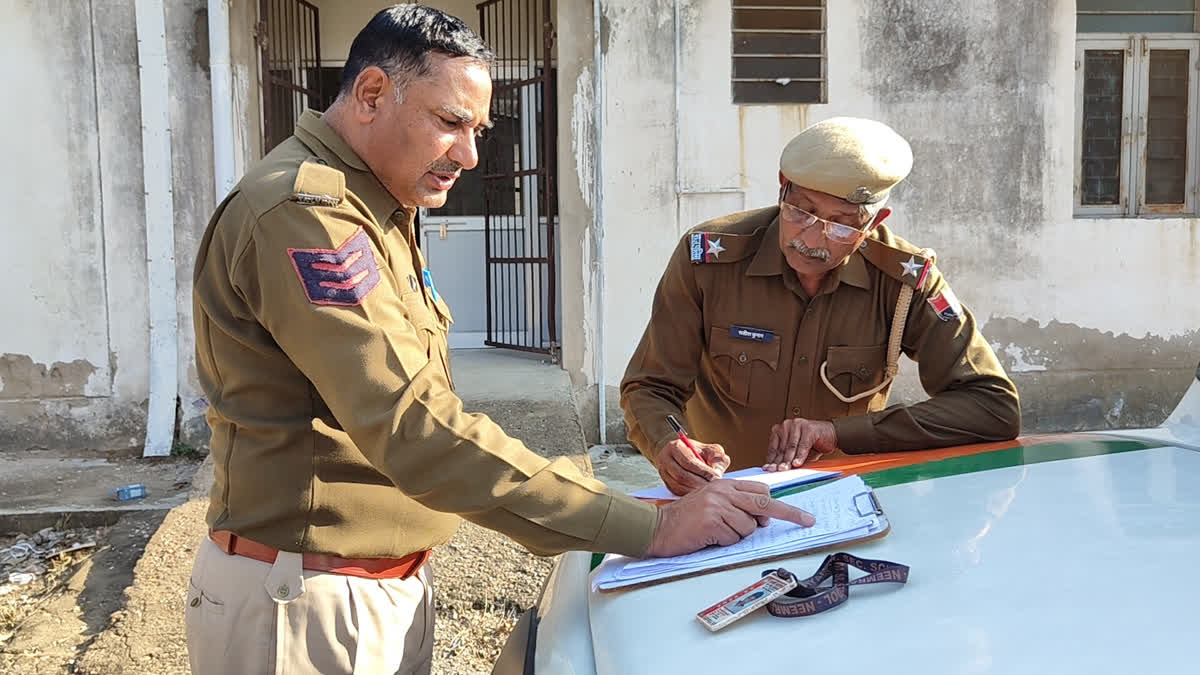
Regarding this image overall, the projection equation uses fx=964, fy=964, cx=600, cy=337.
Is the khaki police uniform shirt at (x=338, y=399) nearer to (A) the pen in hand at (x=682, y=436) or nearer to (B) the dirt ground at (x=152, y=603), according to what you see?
(A) the pen in hand at (x=682, y=436)

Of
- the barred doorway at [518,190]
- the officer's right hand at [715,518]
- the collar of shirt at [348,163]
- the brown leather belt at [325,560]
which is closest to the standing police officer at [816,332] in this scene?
the officer's right hand at [715,518]

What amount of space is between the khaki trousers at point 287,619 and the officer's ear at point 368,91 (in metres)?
0.71

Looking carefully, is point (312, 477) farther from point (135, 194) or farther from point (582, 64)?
point (135, 194)

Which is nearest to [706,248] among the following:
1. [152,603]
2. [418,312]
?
[418,312]

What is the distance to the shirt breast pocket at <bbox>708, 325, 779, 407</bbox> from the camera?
2.47 meters

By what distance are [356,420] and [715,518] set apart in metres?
0.55

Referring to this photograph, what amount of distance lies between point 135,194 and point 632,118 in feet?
9.91

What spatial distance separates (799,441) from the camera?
6.91ft

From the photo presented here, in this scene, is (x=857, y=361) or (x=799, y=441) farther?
(x=857, y=361)

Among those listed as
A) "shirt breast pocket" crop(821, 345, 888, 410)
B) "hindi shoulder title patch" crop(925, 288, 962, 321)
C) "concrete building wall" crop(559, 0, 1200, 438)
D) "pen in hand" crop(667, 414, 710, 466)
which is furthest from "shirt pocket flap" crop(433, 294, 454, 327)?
"concrete building wall" crop(559, 0, 1200, 438)

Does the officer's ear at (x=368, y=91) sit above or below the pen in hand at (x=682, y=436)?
above

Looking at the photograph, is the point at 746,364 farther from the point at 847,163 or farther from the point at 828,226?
the point at 847,163

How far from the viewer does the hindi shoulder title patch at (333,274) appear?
131cm

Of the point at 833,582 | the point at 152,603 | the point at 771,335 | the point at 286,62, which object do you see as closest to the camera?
the point at 833,582
